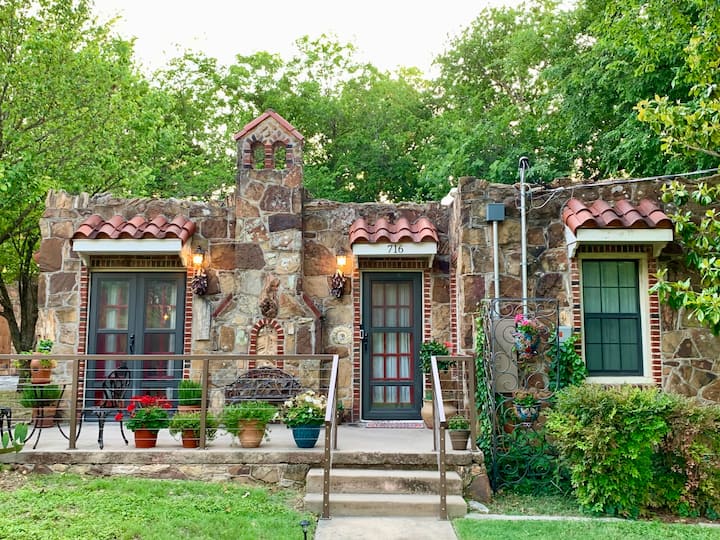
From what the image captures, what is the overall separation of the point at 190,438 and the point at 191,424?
17cm

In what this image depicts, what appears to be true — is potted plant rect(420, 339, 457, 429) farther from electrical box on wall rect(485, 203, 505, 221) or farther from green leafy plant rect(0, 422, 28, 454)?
green leafy plant rect(0, 422, 28, 454)

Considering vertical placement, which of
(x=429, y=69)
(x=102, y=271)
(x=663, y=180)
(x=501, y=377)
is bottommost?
(x=501, y=377)

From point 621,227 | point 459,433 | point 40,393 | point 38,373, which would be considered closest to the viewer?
point 459,433

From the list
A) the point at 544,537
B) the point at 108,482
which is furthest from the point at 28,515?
the point at 544,537

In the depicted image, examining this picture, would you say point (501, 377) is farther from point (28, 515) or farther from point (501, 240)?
point (28, 515)

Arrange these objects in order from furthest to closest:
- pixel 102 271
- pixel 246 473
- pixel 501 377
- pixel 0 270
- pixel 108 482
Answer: pixel 0 270 < pixel 102 271 < pixel 501 377 < pixel 246 473 < pixel 108 482

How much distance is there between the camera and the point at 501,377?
7203mm

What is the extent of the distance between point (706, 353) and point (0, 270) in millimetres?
18341

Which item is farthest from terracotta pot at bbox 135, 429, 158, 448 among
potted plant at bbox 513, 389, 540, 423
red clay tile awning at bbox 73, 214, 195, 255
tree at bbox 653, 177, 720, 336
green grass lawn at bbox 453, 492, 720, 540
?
tree at bbox 653, 177, 720, 336

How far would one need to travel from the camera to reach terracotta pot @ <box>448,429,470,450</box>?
659cm

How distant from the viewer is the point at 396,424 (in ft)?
28.0

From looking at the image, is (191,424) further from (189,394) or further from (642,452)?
(642,452)

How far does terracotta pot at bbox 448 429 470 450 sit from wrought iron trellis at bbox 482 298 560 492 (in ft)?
1.28

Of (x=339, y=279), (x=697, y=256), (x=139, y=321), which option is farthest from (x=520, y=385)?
(x=139, y=321)
